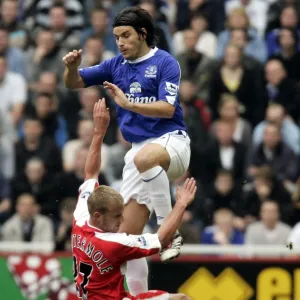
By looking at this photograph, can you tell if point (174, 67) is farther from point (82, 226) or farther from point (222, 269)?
point (222, 269)

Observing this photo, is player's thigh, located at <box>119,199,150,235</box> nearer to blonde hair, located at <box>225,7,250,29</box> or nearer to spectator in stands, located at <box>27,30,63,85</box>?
spectator in stands, located at <box>27,30,63,85</box>

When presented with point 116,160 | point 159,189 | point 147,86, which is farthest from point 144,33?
point 116,160

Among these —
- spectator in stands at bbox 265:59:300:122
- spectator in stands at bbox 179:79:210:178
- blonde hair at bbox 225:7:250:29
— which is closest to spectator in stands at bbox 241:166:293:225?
spectator in stands at bbox 179:79:210:178

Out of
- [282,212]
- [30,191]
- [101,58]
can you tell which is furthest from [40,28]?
[282,212]

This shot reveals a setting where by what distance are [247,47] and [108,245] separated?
24.0ft

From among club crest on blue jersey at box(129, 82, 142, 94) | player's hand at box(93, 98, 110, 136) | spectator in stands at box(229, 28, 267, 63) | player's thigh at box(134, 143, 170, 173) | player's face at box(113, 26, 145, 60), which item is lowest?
spectator in stands at box(229, 28, 267, 63)

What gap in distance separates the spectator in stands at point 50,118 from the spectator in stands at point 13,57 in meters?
0.73

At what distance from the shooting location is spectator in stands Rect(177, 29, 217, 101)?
54.5 feet

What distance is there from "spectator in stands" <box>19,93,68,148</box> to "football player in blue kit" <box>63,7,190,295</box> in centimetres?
549

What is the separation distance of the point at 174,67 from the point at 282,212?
494 cm

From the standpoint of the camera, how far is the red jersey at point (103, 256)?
1002 centimetres

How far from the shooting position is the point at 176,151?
1073 cm

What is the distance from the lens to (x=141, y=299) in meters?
10.3

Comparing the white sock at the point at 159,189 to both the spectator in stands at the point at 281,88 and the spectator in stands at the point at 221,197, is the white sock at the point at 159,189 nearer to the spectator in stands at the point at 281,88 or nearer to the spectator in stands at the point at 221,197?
the spectator in stands at the point at 221,197
